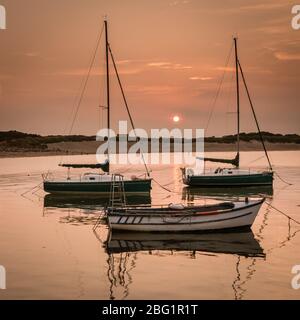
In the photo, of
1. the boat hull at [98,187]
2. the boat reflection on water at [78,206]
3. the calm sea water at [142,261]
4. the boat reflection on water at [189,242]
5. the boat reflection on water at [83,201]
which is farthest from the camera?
the boat hull at [98,187]

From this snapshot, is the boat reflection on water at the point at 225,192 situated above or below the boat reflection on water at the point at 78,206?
above

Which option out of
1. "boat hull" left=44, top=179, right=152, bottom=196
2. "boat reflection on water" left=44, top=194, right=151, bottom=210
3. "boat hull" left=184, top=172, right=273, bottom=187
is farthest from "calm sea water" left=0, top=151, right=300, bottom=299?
"boat hull" left=184, top=172, right=273, bottom=187

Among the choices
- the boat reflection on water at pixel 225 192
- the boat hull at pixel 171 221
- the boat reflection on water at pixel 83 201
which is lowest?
the boat reflection on water at pixel 83 201

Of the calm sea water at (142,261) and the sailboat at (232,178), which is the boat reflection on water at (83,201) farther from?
the sailboat at (232,178)

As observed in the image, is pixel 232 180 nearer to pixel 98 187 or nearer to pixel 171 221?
pixel 98 187

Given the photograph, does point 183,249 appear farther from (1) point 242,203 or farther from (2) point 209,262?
(1) point 242,203

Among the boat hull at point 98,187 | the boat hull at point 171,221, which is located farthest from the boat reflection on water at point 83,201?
the boat hull at point 171,221

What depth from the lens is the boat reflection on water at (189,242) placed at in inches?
993

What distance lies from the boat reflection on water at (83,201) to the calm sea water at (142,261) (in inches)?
270
